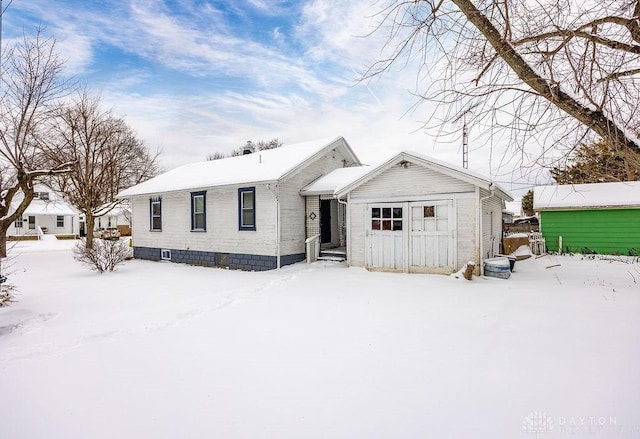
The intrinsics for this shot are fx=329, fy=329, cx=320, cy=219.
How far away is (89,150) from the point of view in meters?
19.3

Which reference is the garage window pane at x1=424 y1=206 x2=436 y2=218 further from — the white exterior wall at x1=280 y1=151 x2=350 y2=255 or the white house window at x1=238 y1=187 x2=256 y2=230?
the white house window at x1=238 y1=187 x2=256 y2=230

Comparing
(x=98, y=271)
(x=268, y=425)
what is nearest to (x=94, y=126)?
(x=98, y=271)

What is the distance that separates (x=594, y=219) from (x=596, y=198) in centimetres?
95

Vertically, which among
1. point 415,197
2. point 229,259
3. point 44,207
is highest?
point 44,207

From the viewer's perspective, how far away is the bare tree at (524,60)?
132 inches

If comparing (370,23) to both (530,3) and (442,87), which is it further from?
(530,3)

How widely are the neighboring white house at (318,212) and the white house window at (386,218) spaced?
0.10 feet

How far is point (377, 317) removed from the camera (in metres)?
5.77

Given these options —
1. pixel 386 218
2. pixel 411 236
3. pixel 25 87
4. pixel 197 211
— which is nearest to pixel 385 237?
pixel 386 218

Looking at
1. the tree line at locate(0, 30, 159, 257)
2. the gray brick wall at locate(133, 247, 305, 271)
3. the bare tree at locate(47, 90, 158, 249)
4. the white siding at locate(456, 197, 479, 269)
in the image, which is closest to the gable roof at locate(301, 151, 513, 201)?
the white siding at locate(456, 197, 479, 269)

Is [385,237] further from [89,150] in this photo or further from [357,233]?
[89,150]

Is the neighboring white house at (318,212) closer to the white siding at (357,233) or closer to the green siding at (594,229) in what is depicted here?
the white siding at (357,233)

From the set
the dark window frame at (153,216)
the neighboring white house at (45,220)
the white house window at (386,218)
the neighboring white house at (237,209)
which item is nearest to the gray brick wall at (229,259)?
the neighboring white house at (237,209)

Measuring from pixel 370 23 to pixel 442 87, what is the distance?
116 cm
